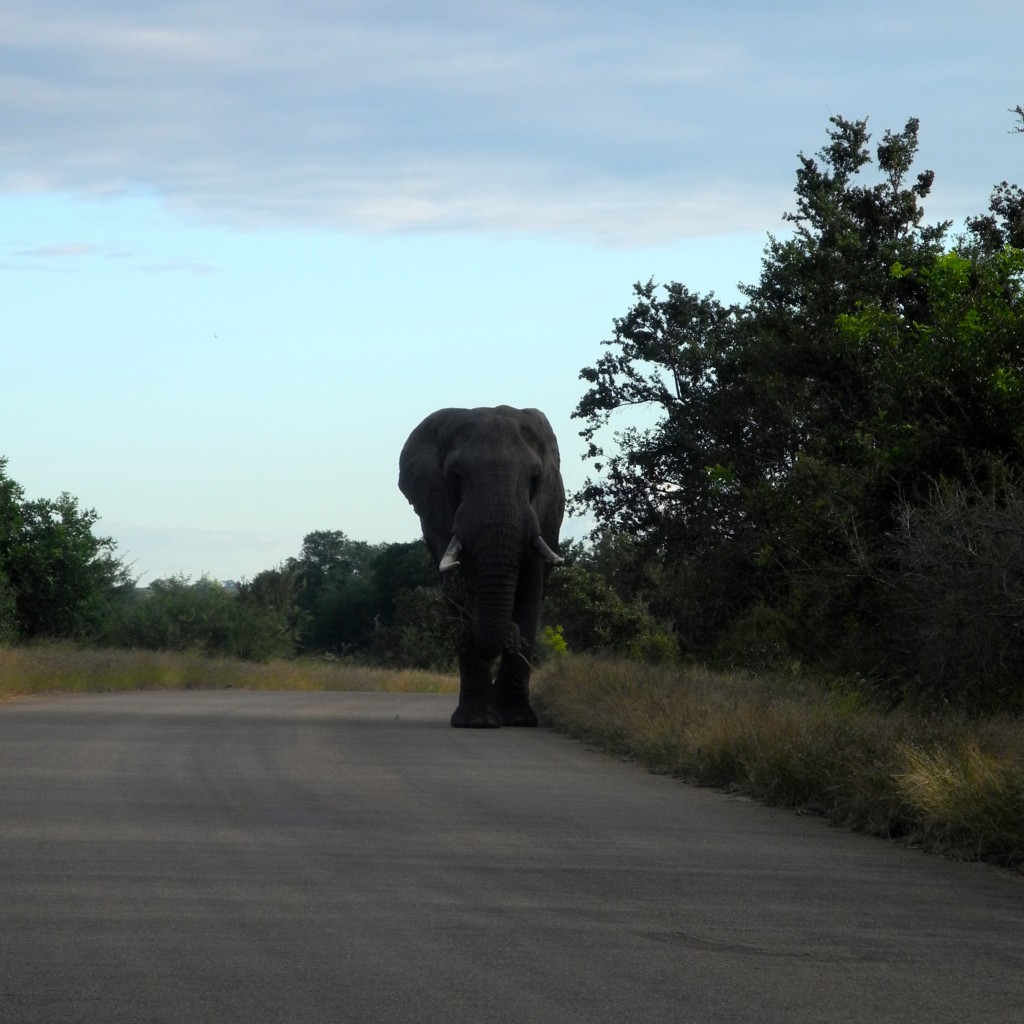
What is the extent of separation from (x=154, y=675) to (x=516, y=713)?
50.2 feet

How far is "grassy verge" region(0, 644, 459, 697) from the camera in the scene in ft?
97.9

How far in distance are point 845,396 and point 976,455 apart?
9550mm

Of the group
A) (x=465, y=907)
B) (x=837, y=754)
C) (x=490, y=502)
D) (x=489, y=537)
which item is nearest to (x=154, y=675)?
(x=490, y=502)

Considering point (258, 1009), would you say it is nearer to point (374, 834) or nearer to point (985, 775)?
point (374, 834)

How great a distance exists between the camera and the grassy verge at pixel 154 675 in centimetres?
2984

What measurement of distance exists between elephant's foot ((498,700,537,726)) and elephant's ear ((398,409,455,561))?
1.96 metres

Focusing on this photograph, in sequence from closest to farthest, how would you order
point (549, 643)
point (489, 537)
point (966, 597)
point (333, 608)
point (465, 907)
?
point (465, 907) < point (966, 597) < point (489, 537) < point (549, 643) < point (333, 608)

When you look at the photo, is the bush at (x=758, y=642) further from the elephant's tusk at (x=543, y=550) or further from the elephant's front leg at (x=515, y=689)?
the elephant's front leg at (x=515, y=689)

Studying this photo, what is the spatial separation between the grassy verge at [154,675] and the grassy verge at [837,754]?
1380 cm

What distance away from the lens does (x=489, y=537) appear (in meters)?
20.0

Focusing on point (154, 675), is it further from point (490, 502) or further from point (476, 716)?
point (490, 502)

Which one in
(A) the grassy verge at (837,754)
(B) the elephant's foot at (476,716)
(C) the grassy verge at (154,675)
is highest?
(A) the grassy verge at (837,754)

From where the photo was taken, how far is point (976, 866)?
361 inches

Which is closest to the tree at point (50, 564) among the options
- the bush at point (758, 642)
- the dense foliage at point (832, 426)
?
the dense foliage at point (832, 426)
